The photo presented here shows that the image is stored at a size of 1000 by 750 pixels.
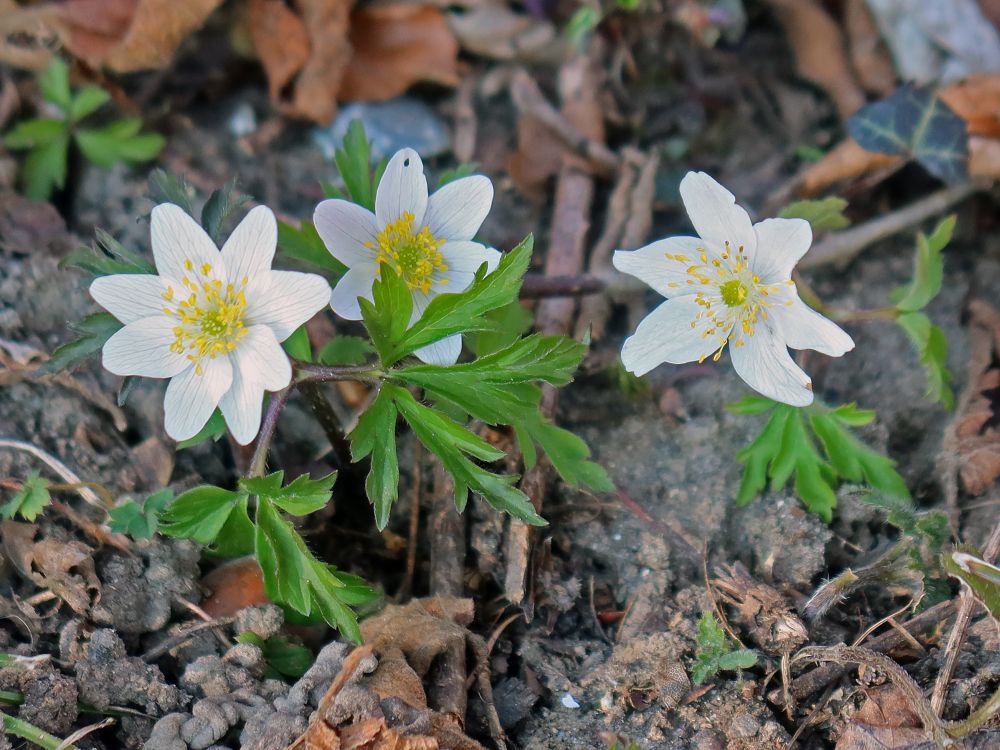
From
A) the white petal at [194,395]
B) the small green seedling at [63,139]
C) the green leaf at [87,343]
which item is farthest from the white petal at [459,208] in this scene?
the small green seedling at [63,139]

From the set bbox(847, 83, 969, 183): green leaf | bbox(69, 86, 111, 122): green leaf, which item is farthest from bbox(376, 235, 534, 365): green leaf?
bbox(69, 86, 111, 122): green leaf

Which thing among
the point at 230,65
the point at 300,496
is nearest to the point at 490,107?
the point at 230,65

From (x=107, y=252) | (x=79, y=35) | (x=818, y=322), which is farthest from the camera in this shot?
(x=79, y=35)

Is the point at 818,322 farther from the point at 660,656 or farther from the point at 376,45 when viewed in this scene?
the point at 376,45

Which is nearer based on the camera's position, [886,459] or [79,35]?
[886,459]

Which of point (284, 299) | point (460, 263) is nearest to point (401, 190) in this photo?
point (460, 263)

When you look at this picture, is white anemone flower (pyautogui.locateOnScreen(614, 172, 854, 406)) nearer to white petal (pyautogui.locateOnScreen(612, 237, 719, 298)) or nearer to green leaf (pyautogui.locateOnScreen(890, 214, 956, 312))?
white petal (pyautogui.locateOnScreen(612, 237, 719, 298))

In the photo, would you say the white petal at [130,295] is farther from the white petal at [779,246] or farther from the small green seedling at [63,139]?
the white petal at [779,246]
